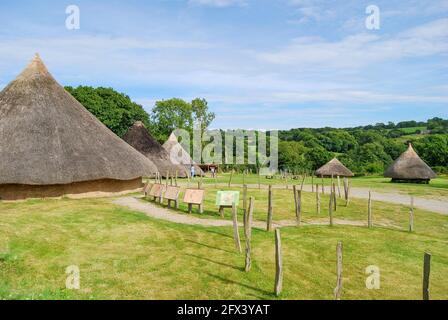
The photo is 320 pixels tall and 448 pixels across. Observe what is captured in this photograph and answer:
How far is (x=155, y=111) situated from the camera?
202 ft

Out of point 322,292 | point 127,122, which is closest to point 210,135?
point 127,122

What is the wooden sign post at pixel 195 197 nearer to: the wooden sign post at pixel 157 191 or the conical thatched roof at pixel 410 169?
the wooden sign post at pixel 157 191

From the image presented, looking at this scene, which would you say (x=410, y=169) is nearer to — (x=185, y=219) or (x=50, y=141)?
(x=185, y=219)

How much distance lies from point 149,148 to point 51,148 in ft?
50.4

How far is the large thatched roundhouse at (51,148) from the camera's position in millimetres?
18141

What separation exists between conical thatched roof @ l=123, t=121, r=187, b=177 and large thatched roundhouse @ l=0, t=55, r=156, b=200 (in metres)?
10.3

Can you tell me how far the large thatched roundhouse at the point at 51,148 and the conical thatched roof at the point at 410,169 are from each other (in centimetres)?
2962

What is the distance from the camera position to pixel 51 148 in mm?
19047

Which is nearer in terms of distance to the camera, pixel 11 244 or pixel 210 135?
pixel 11 244

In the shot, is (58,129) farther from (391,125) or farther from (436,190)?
(391,125)

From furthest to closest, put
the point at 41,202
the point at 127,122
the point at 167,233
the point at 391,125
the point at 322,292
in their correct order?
the point at 391,125, the point at 127,122, the point at 41,202, the point at 167,233, the point at 322,292

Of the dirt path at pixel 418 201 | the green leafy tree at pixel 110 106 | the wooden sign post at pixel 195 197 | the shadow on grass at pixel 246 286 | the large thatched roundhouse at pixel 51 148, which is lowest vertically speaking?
the shadow on grass at pixel 246 286

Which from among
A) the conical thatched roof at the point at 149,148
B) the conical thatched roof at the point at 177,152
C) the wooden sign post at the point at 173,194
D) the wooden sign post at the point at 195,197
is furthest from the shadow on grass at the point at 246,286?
the conical thatched roof at the point at 177,152
